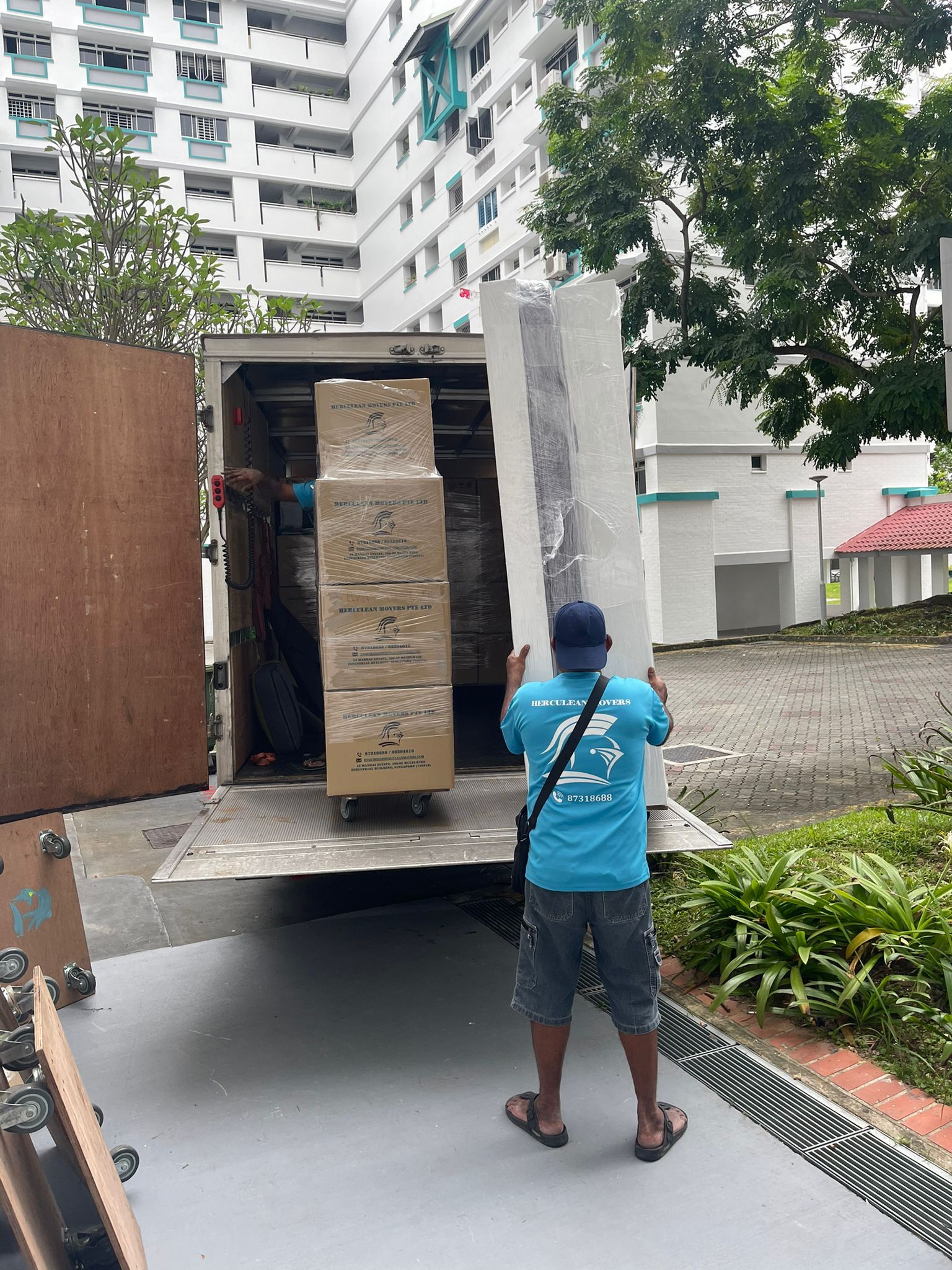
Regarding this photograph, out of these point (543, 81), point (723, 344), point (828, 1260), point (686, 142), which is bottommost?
point (828, 1260)

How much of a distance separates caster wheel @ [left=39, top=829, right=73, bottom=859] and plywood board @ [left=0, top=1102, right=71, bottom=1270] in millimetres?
1926

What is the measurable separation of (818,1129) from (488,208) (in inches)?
1176

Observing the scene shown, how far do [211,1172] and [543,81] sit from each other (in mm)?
28372

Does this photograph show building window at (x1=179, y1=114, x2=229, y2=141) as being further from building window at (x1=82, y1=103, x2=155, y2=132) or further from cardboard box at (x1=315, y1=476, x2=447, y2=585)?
cardboard box at (x1=315, y1=476, x2=447, y2=585)

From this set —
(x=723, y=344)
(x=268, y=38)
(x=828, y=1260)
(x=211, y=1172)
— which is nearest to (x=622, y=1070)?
(x=828, y=1260)

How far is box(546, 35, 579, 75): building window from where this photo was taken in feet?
80.4

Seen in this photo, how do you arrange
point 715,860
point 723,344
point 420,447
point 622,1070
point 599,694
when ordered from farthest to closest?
1. point 723,344
2. point 715,860
3. point 420,447
4. point 622,1070
5. point 599,694

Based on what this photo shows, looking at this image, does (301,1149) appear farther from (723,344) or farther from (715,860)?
(723,344)

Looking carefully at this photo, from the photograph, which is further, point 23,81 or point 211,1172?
point 23,81

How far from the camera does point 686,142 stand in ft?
43.4

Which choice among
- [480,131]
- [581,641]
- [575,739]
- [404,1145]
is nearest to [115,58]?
[480,131]

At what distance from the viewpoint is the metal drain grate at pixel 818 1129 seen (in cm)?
271

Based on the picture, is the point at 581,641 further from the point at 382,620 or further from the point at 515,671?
the point at 382,620

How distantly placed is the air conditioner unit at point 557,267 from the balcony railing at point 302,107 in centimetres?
1567
